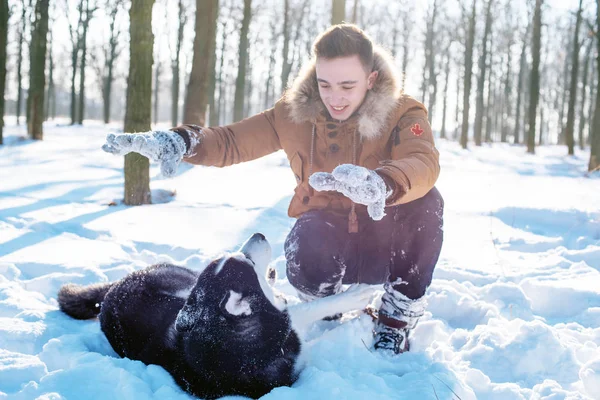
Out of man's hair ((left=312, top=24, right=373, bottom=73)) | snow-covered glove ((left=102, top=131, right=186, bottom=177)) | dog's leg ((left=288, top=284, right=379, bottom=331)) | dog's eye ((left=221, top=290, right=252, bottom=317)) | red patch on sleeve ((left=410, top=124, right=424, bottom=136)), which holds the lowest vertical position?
dog's leg ((left=288, top=284, right=379, bottom=331))

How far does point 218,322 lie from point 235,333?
94mm

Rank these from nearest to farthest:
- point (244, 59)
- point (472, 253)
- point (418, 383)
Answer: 1. point (418, 383)
2. point (472, 253)
3. point (244, 59)

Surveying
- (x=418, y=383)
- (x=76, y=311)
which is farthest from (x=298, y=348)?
(x=76, y=311)

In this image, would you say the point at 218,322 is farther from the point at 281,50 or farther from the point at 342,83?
the point at 281,50

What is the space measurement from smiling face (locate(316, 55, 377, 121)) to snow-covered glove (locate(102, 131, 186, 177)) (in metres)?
0.79

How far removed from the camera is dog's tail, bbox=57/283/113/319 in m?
2.68

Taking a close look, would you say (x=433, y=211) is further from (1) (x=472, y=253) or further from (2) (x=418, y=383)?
(1) (x=472, y=253)

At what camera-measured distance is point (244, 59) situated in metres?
13.9

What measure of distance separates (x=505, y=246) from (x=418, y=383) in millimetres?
2648

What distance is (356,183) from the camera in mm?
1728

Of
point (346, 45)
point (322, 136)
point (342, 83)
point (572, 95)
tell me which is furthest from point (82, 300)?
point (572, 95)

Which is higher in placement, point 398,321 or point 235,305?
point 235,305

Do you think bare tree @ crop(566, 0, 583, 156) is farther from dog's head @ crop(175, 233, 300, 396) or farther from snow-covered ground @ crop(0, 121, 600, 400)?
dog's head @ crop(175, 233, 300, 396)

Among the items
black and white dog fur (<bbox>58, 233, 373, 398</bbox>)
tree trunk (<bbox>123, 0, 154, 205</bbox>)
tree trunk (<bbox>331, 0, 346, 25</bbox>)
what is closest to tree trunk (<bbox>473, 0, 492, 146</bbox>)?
tree trunk (<bbox>331, 0, 346, 25</bbox>)
